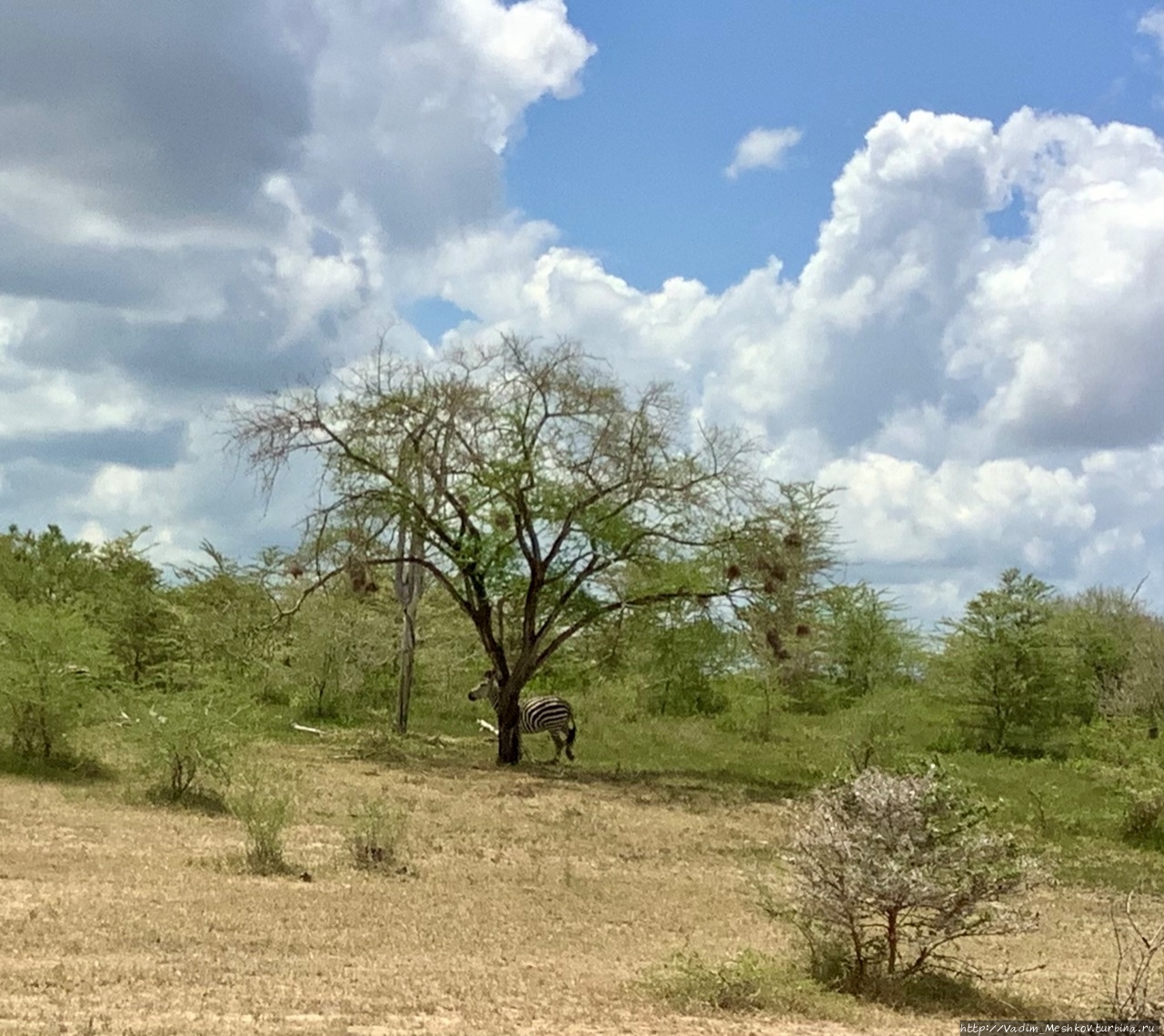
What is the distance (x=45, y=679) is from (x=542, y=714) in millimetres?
9132

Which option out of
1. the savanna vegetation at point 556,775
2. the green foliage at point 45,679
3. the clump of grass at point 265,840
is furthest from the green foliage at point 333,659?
the clump of grass at point 265,840

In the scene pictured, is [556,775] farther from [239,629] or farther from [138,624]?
[138,624]

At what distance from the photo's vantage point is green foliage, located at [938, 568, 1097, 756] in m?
32.2

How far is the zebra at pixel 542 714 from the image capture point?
2414cm

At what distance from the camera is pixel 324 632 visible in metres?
30.7

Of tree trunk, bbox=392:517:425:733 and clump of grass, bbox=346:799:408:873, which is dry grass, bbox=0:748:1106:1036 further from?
tree trunk, bbox=392:517:425:733

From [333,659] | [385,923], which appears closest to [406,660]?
[333,659]

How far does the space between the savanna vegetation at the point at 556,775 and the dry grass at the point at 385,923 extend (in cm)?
6

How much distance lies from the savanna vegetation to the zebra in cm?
36

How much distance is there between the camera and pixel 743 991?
8.19 meters

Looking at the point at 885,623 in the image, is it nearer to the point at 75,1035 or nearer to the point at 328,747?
the point at 328,747

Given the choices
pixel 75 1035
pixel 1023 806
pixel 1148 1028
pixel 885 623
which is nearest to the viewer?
pixel 75 1035

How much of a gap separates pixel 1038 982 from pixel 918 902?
193 centimetres

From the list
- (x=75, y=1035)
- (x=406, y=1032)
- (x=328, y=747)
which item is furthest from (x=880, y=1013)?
(x=328, y=747)
